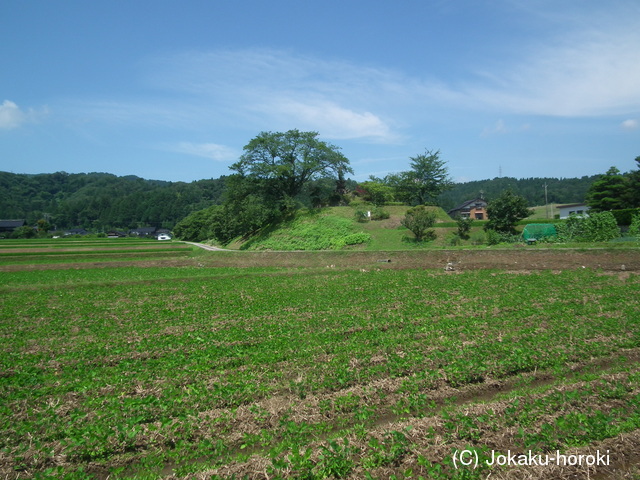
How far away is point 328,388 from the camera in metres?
5.90

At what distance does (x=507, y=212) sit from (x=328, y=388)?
31.2 m

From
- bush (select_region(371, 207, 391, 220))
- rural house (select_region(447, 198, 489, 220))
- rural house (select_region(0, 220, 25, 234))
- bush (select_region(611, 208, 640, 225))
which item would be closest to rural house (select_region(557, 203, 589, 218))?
rural house (select_region(447, 198, 489, 220))

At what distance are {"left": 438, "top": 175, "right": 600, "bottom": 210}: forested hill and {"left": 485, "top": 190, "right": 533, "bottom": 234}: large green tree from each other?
46322 millimetres

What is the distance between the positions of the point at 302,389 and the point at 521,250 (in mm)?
20482

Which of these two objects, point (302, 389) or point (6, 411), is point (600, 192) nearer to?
point (302, 389)

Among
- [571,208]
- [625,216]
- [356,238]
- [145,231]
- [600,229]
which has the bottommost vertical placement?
[356,238]

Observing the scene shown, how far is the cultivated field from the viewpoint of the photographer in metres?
4.18

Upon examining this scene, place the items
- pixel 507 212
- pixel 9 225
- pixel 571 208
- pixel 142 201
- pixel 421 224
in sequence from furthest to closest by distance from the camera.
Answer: pixel 142 201
pixel 9 225
pixel 571 208
pixel 421 224
pixel 507 212

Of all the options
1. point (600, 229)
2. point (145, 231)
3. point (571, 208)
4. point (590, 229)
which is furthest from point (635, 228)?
point (145, 231)

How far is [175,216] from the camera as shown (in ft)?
472

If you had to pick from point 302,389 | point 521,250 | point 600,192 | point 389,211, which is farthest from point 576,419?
point 600,192

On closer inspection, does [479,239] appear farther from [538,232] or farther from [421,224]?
[421,224]

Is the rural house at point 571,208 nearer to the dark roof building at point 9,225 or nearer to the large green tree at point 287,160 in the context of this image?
the large green tree at point 287,160

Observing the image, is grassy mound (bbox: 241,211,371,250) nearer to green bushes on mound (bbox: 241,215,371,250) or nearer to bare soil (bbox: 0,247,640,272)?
green bushes on mound (bbox: 241,215,371,250)
